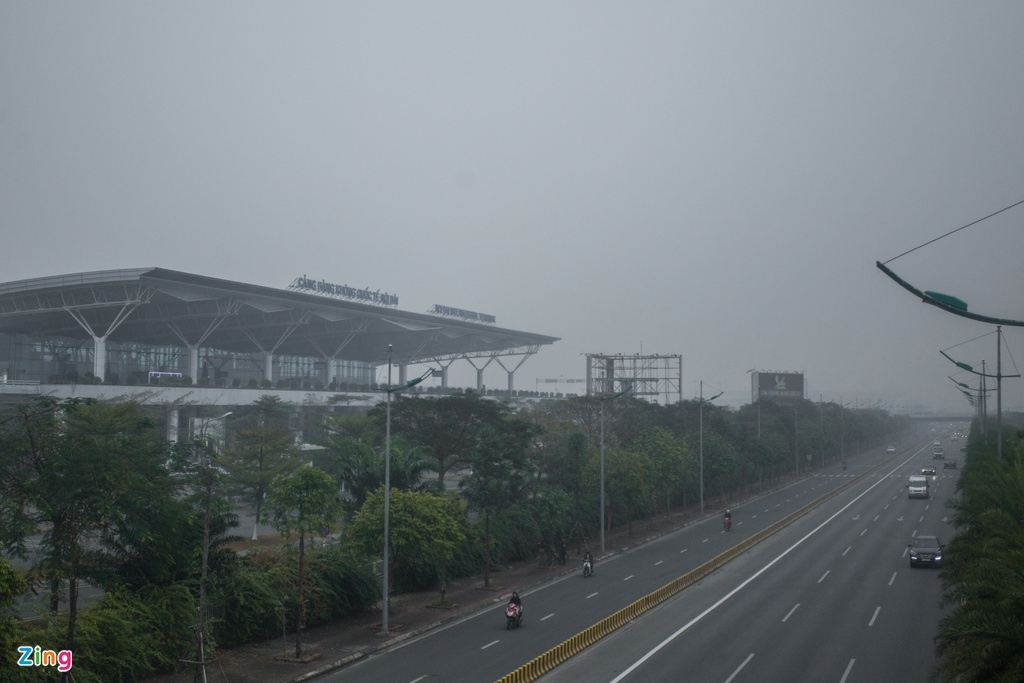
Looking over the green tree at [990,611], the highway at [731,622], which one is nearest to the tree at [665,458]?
the highway at [731,622]

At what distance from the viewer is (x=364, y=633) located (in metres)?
30.6

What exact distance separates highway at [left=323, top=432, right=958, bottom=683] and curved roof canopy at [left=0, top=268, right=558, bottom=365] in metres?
46.2

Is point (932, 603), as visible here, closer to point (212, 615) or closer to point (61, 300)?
point (212, 615)

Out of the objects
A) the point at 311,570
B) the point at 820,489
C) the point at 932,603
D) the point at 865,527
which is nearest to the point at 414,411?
the point at 311,570

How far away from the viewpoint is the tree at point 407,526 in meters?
32.8

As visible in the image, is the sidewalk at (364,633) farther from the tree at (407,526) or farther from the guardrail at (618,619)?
the guardrail at (618,619)

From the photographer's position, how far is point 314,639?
29.7 metres

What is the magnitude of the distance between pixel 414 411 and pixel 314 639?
96.7ft

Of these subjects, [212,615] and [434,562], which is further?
[434,562]

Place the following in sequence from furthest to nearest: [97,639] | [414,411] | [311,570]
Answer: [414,411]
[311,570]
[97,639]

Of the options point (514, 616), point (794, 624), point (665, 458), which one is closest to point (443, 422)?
point (665, 458)

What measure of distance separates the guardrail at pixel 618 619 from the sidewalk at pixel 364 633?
5353mm

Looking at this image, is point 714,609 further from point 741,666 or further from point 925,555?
point 925,555

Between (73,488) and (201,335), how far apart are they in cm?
7489
